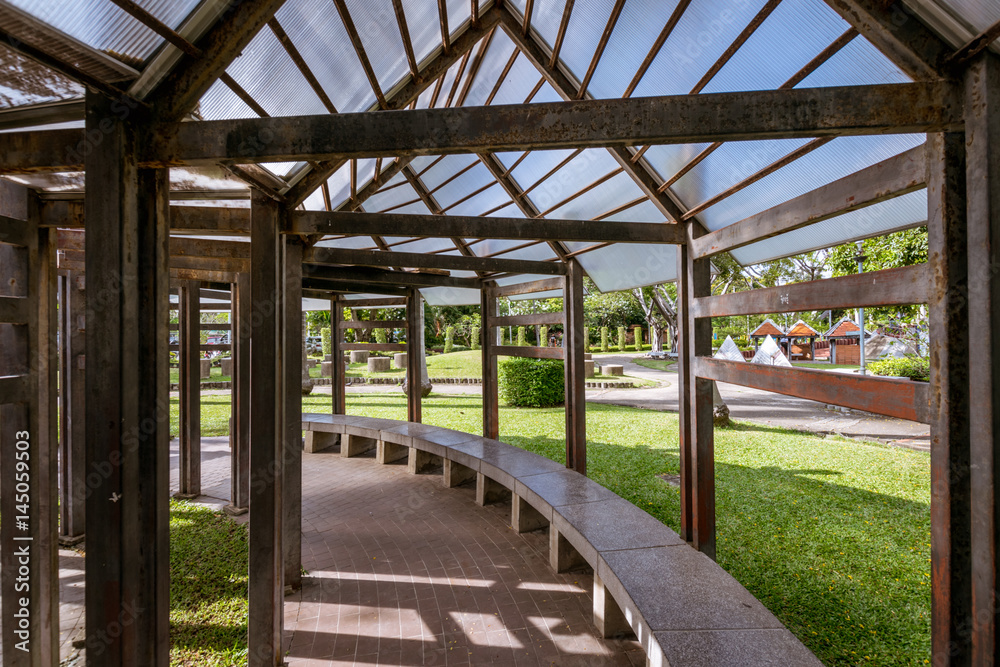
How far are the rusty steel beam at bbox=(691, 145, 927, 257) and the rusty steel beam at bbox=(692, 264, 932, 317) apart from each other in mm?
402

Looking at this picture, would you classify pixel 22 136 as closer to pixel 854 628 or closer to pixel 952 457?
pixel 952 457

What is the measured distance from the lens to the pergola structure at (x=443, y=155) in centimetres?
214

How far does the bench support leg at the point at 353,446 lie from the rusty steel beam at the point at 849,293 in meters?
8.03

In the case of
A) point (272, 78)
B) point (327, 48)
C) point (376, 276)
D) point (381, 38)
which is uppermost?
point (381, 38)

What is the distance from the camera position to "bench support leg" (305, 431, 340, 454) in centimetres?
1014

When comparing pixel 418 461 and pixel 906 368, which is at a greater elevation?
pixel 906 368

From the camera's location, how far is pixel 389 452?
9.20m

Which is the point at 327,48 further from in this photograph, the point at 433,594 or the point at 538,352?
the point at 538,352

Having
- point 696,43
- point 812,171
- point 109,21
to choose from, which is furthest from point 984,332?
point 109,21

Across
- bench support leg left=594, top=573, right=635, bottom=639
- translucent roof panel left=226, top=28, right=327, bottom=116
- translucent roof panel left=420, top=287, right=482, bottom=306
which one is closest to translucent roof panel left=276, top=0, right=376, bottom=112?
translucent roof panel left=226, top=28, right=327, bottom=116

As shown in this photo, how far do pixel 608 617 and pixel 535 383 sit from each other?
36.0 feet

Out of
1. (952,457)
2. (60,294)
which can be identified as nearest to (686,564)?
(952,457)

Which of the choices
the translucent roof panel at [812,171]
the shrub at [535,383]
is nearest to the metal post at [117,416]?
the translucent roof panel at [812,171]

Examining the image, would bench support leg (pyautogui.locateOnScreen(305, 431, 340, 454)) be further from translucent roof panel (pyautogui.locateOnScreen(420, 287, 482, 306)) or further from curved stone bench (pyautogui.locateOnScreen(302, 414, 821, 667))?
curved stone bench (pyautogui.locateOnScreen(302, 414, 821, 667))
